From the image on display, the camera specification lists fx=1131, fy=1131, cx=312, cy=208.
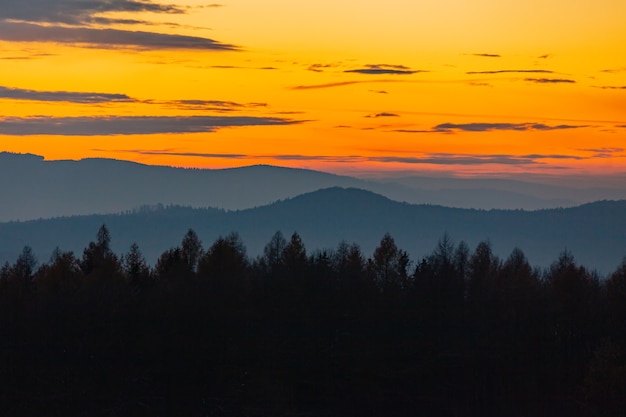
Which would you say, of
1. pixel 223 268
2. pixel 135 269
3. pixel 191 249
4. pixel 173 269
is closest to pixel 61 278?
pixel 135 269

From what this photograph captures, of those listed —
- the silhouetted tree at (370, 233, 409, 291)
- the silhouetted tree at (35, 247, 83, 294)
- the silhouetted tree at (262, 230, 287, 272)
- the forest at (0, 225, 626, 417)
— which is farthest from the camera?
the silhouetted tree at (370, 233, 409, 291)

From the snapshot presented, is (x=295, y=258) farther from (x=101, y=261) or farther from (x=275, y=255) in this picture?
Answer: (x=101, y=261)

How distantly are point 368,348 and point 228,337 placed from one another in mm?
9271

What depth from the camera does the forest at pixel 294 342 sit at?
6719 cm

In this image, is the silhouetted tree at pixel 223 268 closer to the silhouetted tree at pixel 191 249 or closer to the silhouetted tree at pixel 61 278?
the silhouetted tree at pixel 61 278

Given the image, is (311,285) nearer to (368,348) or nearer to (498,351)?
(368,348)

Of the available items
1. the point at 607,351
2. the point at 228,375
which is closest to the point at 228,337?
the point at 228,375

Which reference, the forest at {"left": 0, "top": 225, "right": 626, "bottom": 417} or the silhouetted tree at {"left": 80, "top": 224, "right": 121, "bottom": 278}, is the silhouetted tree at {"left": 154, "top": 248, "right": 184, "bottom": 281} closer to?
the forest at {"left": 0, "top": 225, "right": 626, "bottom": 417}

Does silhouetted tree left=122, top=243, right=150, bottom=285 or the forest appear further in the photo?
silhouetted tree left=122, top=243, right=150, bottom=285

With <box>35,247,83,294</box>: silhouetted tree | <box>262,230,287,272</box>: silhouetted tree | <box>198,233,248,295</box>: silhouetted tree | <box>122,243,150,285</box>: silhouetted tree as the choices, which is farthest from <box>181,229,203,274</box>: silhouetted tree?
<box>35,247,83,294</box>: silhouetted tree

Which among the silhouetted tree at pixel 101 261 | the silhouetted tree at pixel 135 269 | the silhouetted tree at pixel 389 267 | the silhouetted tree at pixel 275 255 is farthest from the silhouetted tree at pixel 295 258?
the silhouetted tree at pixel 101 261

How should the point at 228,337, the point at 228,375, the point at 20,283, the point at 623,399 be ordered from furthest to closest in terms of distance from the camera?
the point at 20,283
the point at 228,337
the point at 228,375
the point at 623,399

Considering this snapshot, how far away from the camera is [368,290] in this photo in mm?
85125

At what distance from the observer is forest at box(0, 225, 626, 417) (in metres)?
67.2
